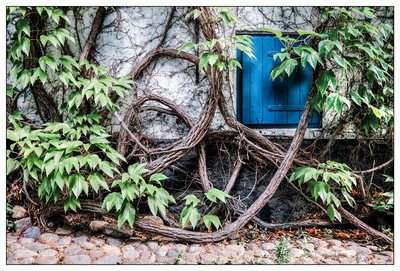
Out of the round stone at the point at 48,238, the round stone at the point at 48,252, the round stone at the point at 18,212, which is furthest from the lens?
the round stone at the point at 18,212

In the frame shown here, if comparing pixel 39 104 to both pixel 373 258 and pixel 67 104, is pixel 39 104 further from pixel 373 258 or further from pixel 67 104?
pixel 373 258

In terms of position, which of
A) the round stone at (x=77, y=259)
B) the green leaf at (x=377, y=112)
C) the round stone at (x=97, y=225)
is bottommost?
the round stone at (x=77, y=259)

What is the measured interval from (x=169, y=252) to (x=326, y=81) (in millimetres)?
1932

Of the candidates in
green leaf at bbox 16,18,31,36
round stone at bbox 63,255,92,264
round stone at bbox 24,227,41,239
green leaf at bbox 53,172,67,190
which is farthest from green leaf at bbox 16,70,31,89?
round stone at bbox 63,255,92,264

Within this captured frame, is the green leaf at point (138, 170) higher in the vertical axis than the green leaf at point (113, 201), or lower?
higher

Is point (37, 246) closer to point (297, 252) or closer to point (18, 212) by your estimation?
point (18, 212)

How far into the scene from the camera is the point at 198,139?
3457 millimetres

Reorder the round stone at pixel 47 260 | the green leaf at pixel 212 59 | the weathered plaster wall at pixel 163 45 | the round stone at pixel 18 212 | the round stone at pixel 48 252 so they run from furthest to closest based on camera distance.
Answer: the weathered plaster wall at pixel 163 45 → the round stone at pixel 18 212 → the green leaf at pixel 212 59 → the round stone at pixel 48 252 → the round stone at pixel 47 260

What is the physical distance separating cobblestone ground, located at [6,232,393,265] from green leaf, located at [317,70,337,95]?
1324mm

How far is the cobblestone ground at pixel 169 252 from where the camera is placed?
113 inches

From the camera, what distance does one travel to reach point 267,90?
3.71m

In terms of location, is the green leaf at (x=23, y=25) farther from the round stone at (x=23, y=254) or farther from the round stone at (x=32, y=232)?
the round stone at (x=23, y=254)

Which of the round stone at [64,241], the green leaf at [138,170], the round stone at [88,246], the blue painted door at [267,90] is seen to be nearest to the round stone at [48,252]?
the round stone at [64,241]

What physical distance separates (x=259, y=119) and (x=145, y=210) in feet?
4.75
